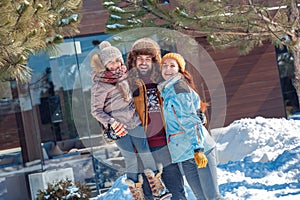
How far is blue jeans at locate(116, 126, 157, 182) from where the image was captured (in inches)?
118

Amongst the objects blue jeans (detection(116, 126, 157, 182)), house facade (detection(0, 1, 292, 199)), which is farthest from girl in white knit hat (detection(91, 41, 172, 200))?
house facade (detection(0, 1, 292, 199))

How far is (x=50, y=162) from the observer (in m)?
6.63

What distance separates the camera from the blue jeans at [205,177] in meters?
3.05

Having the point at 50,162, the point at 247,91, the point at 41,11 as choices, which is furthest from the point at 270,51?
the point at 41,11

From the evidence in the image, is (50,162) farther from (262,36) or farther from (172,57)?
(172,57)

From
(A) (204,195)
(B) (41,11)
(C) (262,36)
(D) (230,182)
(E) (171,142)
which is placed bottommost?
(D) (230,182)

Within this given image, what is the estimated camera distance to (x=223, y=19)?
17.9 feet

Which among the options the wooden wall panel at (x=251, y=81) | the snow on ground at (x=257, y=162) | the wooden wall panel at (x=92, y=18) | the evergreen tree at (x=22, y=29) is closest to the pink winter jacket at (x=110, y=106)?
the evergreen tree at (x=22, y=29)

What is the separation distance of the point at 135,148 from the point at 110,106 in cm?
33

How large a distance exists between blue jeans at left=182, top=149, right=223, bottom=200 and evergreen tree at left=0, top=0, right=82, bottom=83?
1768mm

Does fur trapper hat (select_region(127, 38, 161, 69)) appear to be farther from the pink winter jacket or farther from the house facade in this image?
the house facade

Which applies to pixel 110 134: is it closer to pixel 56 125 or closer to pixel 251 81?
pixel 56 125

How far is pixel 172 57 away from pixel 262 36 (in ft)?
10.4

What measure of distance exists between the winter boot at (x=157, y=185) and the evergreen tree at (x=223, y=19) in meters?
2.55
